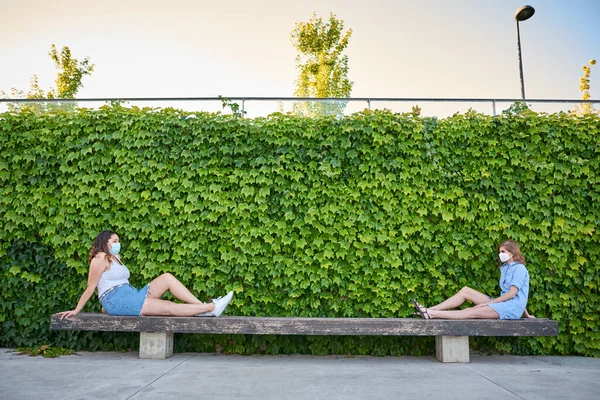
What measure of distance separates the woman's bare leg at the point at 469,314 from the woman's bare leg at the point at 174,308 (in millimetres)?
2694

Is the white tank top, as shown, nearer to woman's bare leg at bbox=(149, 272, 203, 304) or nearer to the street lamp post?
woman's bare leg at bbox=(149, 272, 203, 304)

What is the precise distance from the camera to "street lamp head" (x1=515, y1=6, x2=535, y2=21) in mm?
11680

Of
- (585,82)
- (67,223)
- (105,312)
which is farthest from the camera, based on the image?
(585,82)

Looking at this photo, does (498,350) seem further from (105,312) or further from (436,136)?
(105,312)

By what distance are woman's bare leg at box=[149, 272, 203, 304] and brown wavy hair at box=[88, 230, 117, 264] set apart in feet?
2.03

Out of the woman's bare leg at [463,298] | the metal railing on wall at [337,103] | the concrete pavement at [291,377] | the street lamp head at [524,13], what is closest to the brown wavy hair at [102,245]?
the concrete pavement at [291,377]

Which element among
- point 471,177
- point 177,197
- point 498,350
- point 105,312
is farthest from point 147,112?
point 498,350

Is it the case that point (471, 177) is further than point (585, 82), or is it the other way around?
point (585, 82)

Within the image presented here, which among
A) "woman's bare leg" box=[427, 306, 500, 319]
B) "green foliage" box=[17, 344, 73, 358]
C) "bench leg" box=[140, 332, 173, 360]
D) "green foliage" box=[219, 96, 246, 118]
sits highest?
"green foliage" box=[219, 96, 246, 118]

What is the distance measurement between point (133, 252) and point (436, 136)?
172 inches

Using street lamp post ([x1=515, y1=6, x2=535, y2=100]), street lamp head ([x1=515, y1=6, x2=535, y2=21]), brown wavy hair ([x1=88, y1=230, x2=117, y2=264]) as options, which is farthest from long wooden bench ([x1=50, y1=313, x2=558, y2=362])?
street lamp head ([x1=515, y1=6, x2=535, y2=21])

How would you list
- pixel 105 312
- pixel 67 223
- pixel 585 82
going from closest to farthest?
pixel 105 312, pixel 67 223, pixel 585 82

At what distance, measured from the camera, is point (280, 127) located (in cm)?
571

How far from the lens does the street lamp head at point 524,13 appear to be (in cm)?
1168
